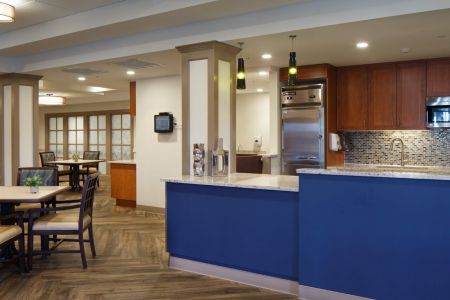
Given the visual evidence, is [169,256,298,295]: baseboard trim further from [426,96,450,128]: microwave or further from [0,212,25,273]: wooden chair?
[426,96,450,128]: microwave

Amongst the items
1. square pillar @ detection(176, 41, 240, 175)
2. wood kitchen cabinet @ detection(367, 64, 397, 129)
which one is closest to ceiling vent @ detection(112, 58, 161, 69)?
square pillar @ detection(176, 41, 240, 175)

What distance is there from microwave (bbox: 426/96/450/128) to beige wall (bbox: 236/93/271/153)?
3.82 metres

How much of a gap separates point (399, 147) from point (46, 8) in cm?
503

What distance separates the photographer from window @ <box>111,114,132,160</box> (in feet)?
40.7

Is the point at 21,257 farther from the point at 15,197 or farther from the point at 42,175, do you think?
the point at 42,175

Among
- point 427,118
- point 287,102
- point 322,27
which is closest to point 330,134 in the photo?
point 287,102

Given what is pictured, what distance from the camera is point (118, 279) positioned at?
3.79 metres

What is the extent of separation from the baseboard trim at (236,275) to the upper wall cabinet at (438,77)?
363cm

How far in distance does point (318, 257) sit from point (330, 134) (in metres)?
3.11

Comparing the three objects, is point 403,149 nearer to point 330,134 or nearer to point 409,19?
point 330,134

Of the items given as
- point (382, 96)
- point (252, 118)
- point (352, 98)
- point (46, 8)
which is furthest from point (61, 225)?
point (252, 118)

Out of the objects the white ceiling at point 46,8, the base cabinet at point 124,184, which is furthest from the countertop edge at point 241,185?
the base cabinet at point 124,184

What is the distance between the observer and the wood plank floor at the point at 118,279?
343 cm

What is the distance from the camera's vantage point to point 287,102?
618 cm
